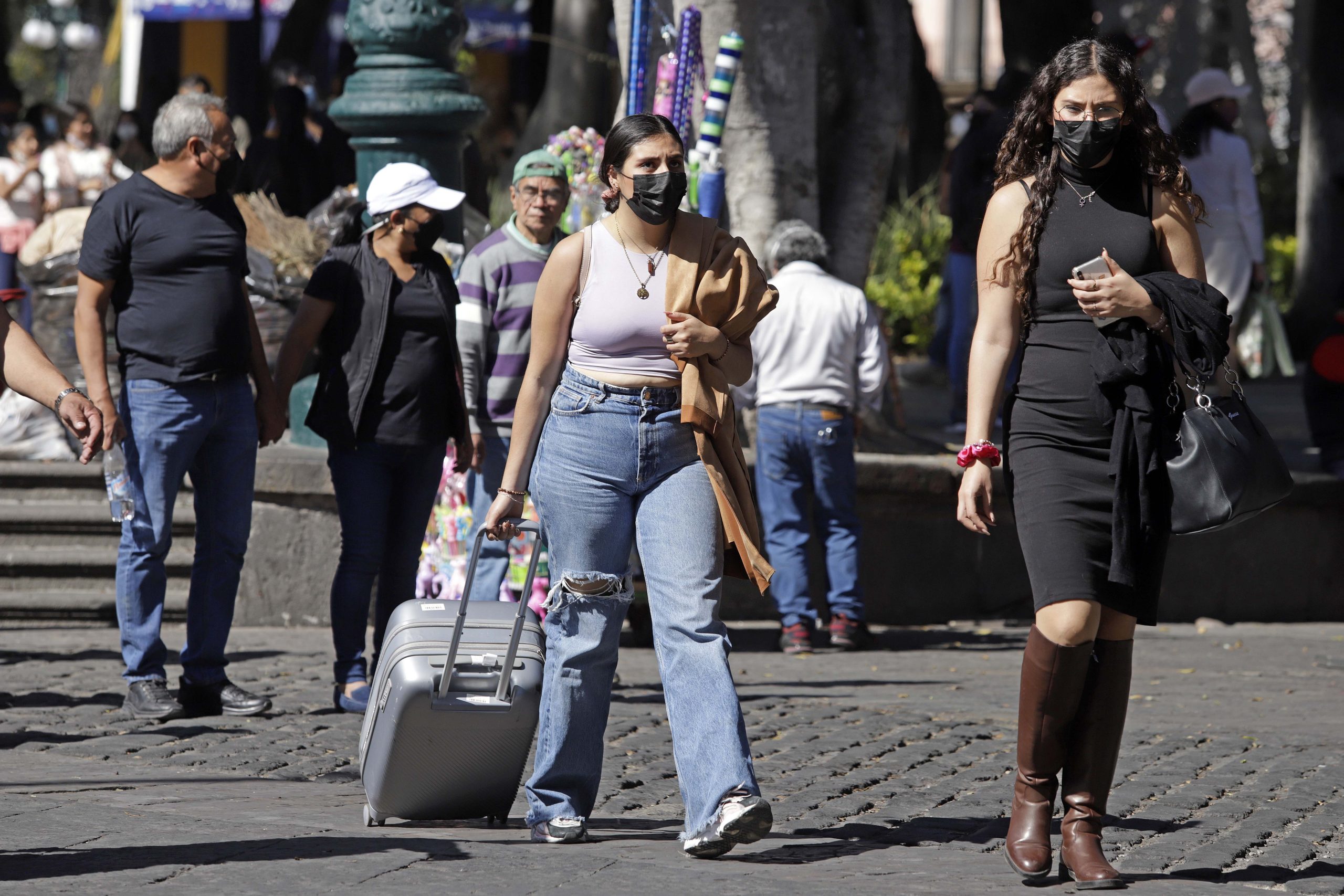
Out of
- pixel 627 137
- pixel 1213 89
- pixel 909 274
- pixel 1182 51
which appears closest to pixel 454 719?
pixel 627 137

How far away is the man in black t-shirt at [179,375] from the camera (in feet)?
21.4

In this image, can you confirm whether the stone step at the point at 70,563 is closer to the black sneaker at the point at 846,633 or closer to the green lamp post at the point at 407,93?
the green lamp post at the point at 407,93

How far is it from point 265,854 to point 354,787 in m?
1.10

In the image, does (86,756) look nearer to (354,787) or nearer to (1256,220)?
(354,787)

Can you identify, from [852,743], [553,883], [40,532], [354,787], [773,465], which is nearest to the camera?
[553,883]

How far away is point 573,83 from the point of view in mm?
18328

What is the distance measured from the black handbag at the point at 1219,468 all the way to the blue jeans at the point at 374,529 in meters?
3.15

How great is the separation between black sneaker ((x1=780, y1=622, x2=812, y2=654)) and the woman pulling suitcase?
13.0 ft

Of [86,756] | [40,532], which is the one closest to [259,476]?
[40,532]

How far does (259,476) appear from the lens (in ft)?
29.6

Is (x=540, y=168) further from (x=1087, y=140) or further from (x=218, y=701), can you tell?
(x=1087, y=140)

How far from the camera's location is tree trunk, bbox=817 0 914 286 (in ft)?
36.3

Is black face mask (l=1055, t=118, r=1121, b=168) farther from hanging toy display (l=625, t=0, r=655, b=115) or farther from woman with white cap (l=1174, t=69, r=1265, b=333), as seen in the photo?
woman with white cap (l=1174, t=69, r=1265, b=333)

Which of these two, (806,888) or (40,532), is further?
(40,532)
